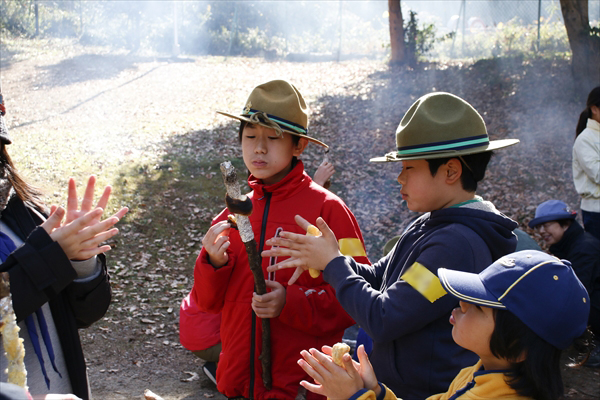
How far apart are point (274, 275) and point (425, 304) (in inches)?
40.6

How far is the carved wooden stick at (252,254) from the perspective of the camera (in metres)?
2.30

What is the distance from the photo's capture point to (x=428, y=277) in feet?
6.69

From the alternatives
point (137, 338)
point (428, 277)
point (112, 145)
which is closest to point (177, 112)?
point (112, 145)

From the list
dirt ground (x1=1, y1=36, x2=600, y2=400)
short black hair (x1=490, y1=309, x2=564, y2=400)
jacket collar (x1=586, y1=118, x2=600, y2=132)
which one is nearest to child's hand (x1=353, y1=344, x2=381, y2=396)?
short black hair (x1=490, y1=309, x2=564, y2=400)

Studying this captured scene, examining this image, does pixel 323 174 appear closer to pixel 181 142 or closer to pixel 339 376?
pixel 339 376

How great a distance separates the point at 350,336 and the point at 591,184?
302 cm

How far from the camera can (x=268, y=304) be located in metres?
2.58

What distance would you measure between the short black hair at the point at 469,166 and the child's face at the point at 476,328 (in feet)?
2.11

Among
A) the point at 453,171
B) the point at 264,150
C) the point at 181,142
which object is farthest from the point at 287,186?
the point at 181,142

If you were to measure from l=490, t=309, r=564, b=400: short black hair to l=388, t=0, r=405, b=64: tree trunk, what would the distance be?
15.0m

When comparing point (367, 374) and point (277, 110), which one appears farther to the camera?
point (277, 110)

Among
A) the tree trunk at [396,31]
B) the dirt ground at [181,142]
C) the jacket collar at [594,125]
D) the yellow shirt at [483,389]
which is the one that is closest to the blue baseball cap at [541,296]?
the yellow shirt at [483,389]

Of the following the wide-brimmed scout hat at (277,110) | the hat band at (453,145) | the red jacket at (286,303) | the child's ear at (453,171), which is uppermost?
the wide-brimmed scout hat at (277,110)

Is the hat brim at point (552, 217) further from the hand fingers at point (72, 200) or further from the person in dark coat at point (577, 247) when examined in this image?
the hand fingers at point (72, 200)
